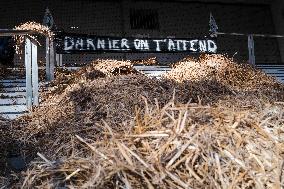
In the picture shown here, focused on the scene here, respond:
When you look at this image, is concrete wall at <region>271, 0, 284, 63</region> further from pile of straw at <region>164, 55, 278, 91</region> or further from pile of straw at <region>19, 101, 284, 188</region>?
pile of straw at <region>19, 101, 284, 188</region>

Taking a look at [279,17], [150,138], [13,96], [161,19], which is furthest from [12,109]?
[279,17]

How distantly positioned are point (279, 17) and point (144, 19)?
201 inches

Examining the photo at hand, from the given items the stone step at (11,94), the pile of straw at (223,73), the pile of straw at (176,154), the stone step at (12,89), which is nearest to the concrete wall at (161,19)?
the pile of straw at (223,73)

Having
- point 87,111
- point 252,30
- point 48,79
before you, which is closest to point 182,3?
point 252,30

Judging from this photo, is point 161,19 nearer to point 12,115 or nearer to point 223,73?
point 223,73

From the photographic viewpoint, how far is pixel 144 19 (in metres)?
15.9

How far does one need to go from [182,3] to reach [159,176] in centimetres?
1333

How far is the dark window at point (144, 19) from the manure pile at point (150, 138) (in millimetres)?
9872

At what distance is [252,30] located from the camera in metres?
16.6

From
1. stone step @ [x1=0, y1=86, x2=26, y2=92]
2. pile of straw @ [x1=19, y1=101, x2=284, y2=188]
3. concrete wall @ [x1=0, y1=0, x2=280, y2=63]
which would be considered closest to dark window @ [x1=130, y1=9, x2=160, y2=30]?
concrete wall @ [x1=0, y1=0, x2=280, y2=63]

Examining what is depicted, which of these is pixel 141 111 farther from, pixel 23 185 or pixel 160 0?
pixel 160 0

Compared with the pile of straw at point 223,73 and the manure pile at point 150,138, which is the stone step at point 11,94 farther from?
the pile of straw at point 223,73

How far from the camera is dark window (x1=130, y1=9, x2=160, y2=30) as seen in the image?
51.7 feet

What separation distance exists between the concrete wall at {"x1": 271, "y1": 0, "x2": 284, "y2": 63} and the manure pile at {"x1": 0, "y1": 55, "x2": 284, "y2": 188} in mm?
11195
